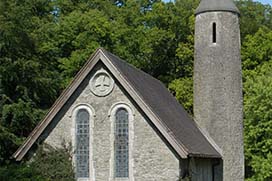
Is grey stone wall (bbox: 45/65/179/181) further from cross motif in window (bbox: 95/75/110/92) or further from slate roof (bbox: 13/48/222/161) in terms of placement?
slate roof (bbox: 13/48/222/161)

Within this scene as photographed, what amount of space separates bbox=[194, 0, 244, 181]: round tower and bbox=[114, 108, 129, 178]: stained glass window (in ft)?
23.8

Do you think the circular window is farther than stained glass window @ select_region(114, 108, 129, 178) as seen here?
Yes

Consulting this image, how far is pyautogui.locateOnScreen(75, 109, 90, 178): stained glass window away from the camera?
90.0 feet

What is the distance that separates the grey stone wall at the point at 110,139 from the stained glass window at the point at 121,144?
10.1 inches

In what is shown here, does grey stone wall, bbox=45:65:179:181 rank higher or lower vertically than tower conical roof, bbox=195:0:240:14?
lower

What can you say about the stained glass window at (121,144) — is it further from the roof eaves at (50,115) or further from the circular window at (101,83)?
the roof eaves at (50,115)

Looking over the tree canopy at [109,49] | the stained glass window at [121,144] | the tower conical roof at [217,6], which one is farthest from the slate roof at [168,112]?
the tree canopy at [109,49]

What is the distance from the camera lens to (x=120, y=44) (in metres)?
46.1

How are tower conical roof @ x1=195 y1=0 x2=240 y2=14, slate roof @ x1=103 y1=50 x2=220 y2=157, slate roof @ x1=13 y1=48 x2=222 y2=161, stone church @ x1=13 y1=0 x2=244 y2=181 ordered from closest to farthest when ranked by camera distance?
1. slate roof @ x1=13 y1=48 x2=222 y2=161
2. stone church @ x1=13 y1=0 x2=244 y2=181
3. slate roof @ x1=103 y1=50 x2=220 y2=157
4. tower conical roof @ x1=195 y1=0 x2=240 y2=14

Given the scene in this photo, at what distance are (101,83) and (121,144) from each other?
260 cm

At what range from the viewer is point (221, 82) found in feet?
111

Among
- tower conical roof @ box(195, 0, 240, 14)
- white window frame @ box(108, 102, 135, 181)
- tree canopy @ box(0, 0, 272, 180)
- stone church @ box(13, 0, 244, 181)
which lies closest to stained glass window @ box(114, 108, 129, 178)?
stone church @ box(13, 0, 244, 181)

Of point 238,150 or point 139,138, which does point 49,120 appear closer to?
point 139,138

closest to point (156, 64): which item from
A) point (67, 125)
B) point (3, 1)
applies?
point (3, 1)
